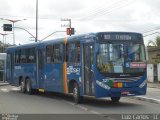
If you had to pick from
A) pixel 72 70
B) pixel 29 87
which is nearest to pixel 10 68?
pixel 29 87

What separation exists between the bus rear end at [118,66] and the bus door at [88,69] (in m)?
0.45

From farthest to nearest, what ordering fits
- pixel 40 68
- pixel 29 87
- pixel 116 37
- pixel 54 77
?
pixel 29 87
pixel 40 68
pixel 54 77
pixel 116 37

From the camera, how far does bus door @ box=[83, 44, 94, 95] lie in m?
18.2

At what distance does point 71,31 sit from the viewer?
51125 millimetres

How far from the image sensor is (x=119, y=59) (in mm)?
17875

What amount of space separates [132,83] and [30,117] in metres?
5.25

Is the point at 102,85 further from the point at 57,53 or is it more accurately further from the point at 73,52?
the point at 57,53

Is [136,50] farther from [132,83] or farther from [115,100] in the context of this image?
[115,100]

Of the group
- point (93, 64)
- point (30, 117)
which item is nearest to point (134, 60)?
point (93, 64)

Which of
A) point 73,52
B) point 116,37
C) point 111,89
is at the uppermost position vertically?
point 116,37

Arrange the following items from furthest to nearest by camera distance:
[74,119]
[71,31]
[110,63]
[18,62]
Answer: [71,31] < [18,62] < [110,63] < [74,119]

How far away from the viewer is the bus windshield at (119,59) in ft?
58.3

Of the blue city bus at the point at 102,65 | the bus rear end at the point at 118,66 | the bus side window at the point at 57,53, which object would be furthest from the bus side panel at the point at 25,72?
the bus rear end at the point at 118,66

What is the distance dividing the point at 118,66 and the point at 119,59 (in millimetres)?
276
